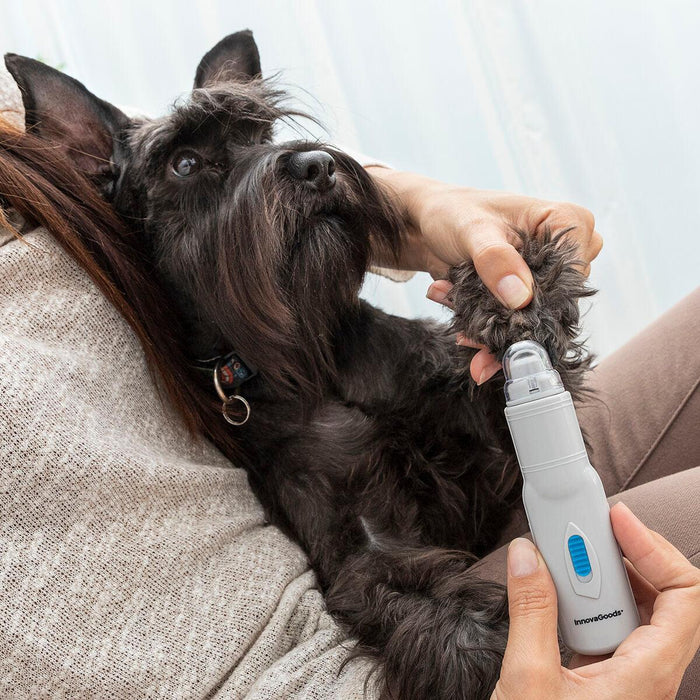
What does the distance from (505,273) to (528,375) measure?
25 cm

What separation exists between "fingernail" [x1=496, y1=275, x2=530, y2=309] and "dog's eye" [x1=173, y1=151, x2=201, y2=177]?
73 cm

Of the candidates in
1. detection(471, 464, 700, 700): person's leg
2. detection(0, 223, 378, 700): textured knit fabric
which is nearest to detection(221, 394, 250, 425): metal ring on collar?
detection(0, 223, 378, 700): textured knit fabric

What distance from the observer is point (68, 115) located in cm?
147

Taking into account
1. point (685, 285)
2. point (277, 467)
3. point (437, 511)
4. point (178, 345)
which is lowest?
point (685, 285)

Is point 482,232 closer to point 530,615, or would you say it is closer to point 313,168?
point 313,168

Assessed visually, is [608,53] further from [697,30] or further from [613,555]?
[613,555]

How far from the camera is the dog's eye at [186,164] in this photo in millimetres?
1479

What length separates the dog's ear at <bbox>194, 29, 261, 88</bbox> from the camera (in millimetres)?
1649

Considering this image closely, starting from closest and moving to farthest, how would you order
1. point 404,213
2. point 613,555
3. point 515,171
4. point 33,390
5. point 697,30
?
point 613,555 → point 33,390 → point 404,213 → point 697,30 → point 515,171

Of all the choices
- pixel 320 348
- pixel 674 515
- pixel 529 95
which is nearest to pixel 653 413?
pixel 674 515

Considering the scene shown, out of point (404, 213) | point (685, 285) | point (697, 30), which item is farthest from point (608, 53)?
point (404, 213)

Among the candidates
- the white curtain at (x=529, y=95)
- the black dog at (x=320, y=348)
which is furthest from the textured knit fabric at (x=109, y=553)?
the white curtain at (x=529, y=95)

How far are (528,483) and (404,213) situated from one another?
2.63ft

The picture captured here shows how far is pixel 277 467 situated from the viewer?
4.65ft
